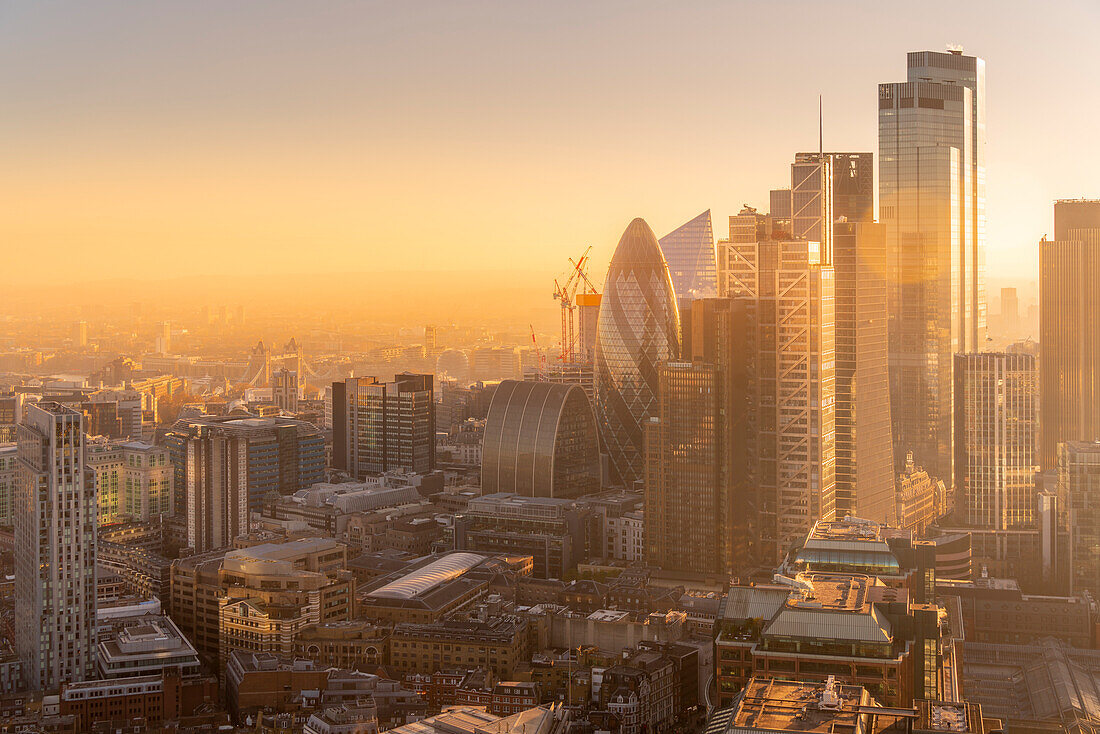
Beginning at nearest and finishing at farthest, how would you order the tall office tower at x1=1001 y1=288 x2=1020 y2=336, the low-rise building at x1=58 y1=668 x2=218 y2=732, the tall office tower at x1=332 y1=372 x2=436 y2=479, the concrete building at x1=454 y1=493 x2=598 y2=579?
the low-rise building at x1=58 y1=668 x2=218 y2=732 < the concrete building at x1=454 y1=493 x2=598 y2=579 < the tall office tower at x1=332 y1=372 x2=436 y2=479 < the tall office tower at x1=1001 y1=288 x2=1020 y2=336

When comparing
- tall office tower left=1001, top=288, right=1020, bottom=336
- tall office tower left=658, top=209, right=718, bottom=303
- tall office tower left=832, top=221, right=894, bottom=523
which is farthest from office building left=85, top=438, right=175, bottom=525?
tall office tower left=1001, top=288, right=1020, bottom=336

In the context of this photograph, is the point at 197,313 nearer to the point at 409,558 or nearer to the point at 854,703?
the point at 409,558

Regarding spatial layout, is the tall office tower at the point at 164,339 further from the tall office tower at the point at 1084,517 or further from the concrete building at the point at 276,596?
the tall office tower at the point at 1084,517

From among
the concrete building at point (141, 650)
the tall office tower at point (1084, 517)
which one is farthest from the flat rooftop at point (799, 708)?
the tall office tower at point (1084, 517)

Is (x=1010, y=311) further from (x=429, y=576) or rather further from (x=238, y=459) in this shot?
(x=238, y=459)

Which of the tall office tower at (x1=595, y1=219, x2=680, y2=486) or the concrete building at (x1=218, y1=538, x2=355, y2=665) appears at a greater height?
the tall office tower at (x1=595, y1=219, x2=680, y2=486)

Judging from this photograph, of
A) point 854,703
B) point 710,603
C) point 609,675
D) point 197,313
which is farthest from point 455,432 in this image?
point 854,703

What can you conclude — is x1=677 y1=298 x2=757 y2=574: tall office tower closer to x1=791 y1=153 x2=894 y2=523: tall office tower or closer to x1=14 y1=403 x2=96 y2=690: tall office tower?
x1=791 y1=153 x2=894 y2=523: tall office tower
